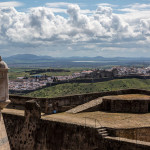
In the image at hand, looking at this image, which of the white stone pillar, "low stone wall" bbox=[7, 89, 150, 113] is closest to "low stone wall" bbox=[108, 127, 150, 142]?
the white stone pillar

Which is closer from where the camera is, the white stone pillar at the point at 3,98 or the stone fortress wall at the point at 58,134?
the white stone pillar at the point at 3,98

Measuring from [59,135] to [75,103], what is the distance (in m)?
5.76

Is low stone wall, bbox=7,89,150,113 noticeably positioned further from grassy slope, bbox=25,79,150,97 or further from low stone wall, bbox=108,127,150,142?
grassy slope, bbox=25,79,150,97

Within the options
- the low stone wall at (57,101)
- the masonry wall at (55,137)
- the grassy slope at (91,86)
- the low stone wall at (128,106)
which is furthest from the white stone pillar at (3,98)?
the grassy slope at (91,86)

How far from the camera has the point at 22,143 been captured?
1669 centimetres

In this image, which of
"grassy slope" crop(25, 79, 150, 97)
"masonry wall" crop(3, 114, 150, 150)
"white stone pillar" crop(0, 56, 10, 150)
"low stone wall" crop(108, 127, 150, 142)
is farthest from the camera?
"grassy slope" crop(25, 79, 150, 97)

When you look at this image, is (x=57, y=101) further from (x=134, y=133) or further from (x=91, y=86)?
(x=91, y=86)

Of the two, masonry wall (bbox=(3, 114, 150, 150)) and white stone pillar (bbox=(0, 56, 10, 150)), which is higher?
white stone pillar (bbox=(0, 56, 10, 150))

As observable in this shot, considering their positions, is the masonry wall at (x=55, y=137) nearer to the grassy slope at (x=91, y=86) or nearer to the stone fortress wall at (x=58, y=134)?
the stone fortress wall at (x=58, y=134)

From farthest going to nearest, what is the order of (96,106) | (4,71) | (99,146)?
Result: (96,106) < (99,146) < (4,71)

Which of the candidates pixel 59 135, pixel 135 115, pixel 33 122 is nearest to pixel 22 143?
pixel 33 122

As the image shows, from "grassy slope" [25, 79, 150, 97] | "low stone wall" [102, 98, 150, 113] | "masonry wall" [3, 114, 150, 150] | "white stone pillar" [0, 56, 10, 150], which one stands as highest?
"white stone pillar" [0, 56, 10, 150]

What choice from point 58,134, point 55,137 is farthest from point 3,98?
point 55,137

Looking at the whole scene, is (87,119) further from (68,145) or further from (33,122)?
(33,122)
